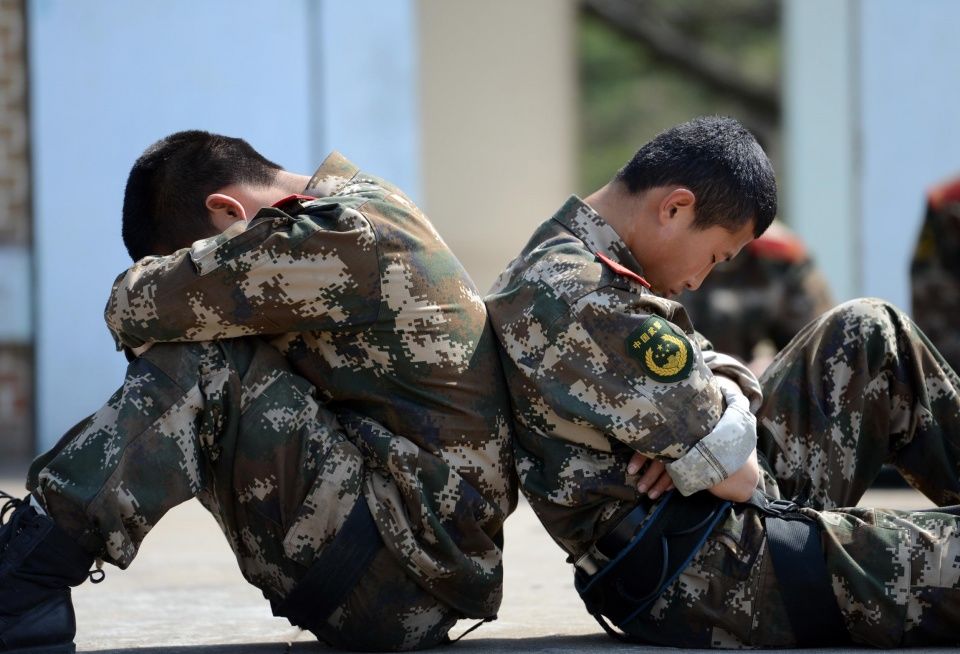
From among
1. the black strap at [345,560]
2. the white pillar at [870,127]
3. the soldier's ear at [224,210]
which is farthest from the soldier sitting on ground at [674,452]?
the white pillar at [870,127]

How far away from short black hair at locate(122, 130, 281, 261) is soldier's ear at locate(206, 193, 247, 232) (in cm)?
1

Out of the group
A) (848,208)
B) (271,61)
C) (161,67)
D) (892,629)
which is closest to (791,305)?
(848,208)

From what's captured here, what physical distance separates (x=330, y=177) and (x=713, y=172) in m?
0.64

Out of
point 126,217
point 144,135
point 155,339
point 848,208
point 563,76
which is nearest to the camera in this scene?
point 155,339

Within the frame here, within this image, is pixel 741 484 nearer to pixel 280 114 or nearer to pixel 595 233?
pixel 595 233

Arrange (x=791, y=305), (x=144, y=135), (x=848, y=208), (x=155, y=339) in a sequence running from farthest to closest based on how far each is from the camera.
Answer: (x=848, y=208), (x=144, y=135), (x=791, y=305), (x=155, y=339)

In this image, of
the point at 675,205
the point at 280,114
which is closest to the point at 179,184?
the point at 675,205

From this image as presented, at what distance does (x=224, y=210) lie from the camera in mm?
2400

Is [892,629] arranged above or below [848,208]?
above

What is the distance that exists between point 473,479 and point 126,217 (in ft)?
2.47

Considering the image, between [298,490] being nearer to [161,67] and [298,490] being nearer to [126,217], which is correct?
[126,217]

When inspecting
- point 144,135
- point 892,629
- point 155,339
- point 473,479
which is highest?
point 155,339

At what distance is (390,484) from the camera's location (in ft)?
7.41

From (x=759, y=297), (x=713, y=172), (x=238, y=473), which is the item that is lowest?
(x=759, y=297)
